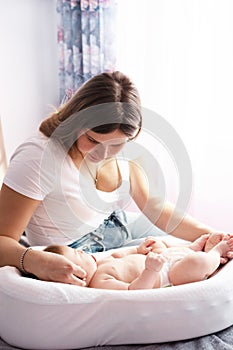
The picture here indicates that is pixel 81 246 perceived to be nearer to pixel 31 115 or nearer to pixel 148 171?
pixel 148 171

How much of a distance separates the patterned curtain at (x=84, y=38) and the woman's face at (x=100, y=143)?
43.7 inches

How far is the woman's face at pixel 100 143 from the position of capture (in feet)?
4.65

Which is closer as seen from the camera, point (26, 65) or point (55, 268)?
point (55, 268)

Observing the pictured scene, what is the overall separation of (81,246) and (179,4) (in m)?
1.34

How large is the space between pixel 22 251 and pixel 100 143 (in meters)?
0.41

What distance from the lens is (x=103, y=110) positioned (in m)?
1.39

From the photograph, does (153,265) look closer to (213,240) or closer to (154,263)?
(154,263)

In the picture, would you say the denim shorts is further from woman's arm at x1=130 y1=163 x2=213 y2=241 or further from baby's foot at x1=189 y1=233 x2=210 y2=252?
baby's foot at x1=189 y1=233 x2=210 y2=252

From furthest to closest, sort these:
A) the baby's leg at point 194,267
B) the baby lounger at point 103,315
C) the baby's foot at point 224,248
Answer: the baby's foot at point 224,248
the baby's leg at point 194,267
the baby lounger at point 103,315

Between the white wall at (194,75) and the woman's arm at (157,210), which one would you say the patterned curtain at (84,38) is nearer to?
the white wall at (194,75)

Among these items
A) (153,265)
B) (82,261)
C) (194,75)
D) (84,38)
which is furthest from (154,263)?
(84,38)

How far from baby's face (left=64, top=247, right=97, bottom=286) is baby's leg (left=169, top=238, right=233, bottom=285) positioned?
0.78 feet

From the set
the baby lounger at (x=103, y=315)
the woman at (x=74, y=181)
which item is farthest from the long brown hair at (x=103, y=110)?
the baby lounger at (x=103, y=315)

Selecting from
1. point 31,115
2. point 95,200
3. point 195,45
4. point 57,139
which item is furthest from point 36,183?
point 31,115
